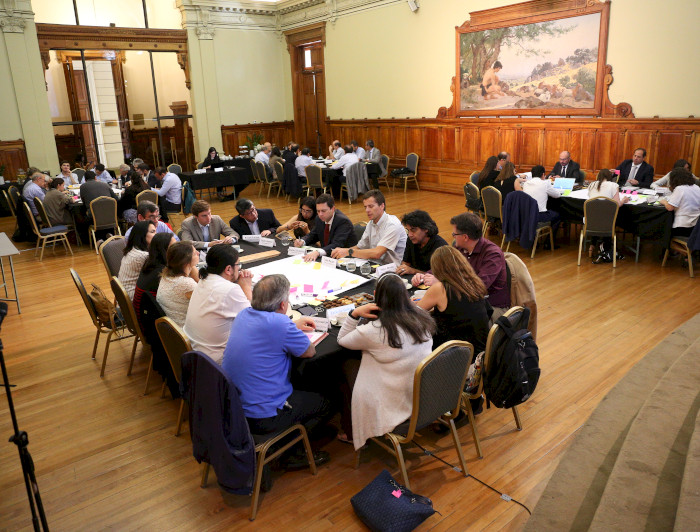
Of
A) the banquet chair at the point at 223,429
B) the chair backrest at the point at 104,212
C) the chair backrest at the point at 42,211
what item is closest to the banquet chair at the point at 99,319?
the banquet chair at the point at 223,429

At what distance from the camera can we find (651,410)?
8.95ft

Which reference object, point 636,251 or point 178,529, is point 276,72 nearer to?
point 636,251

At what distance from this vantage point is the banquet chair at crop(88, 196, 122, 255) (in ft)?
24.7

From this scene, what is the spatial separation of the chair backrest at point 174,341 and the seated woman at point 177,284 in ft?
1.51

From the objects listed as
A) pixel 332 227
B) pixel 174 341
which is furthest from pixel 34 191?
pixel 174 341

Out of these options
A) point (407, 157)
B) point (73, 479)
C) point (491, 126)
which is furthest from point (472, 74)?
point (73, 479)

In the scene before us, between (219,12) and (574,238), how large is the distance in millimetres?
11067

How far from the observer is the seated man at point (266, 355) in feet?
8.74

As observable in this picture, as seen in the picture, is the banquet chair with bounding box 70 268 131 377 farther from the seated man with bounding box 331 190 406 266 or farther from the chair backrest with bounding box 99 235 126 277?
the seated man with bounding box 331 190 406 266

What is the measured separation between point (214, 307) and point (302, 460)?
1.04 m

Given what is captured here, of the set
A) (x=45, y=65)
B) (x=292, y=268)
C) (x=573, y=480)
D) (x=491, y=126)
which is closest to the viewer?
(x=573, y=480)

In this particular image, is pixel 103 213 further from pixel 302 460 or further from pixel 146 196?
pixel 302 460

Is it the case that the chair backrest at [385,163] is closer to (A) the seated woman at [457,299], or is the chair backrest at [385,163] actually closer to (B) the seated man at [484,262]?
(B) the seated man at [484,262]

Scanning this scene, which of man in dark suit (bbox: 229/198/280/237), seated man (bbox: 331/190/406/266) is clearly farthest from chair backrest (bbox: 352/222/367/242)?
man in dark suit (bbox: 229/198/280/237)
